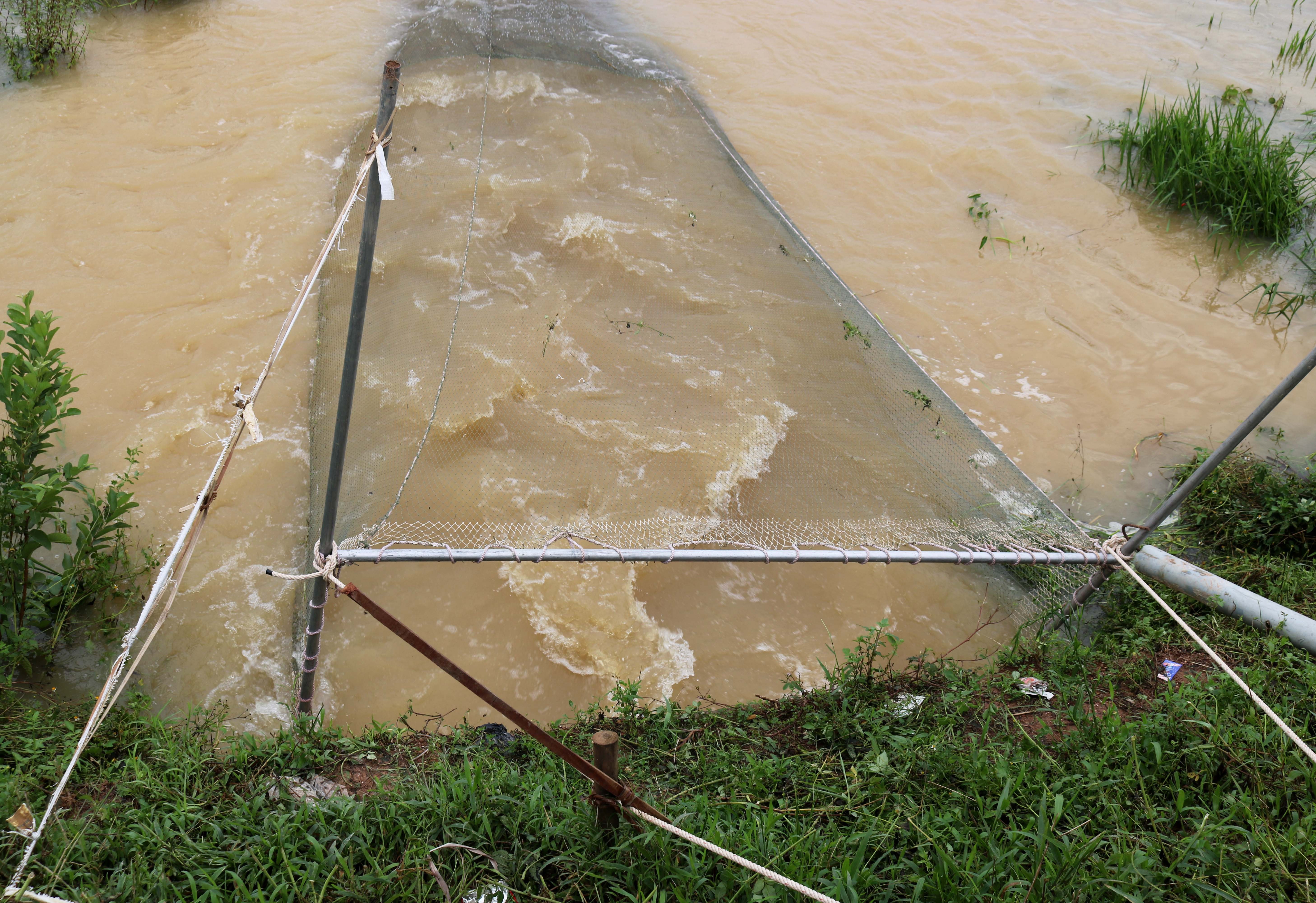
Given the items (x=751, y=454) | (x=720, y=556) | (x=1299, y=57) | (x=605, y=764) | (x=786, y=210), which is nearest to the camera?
(x=605, y=764)

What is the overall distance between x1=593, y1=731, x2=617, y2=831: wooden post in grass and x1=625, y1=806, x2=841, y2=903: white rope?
5cm

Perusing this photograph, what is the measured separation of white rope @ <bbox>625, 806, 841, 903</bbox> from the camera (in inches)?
58.3

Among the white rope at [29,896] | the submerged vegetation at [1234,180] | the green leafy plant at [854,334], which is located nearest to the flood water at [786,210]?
the submerged vegetation at [1234,180]

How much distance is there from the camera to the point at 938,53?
7012mm

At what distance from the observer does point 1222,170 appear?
5.10m

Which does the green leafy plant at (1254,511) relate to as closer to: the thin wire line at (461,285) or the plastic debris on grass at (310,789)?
the thin wire line at (461,285)

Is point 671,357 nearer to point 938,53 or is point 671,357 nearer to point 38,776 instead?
point 38,776

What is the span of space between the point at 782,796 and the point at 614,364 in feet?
7.45

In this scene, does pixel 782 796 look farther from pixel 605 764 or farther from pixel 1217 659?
pixel 1217 659

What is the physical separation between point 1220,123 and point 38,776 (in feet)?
24.3

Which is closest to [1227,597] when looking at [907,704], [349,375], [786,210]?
[907,704]

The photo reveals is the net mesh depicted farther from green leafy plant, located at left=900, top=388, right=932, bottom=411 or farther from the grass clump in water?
the grass clump in water

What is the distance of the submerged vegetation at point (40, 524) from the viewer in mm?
2488

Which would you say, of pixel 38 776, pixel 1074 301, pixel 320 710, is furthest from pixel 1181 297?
pixel 38 776
